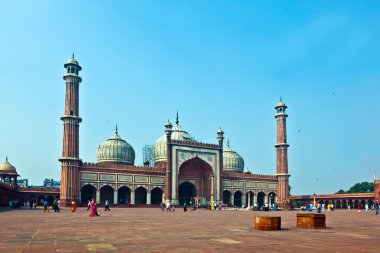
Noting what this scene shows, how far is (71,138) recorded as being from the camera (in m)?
A: 42.8

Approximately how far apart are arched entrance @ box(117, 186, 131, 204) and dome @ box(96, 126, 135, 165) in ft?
15.5

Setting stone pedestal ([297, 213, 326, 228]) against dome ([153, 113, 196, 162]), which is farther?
dome ([153, 113, 196, 162])

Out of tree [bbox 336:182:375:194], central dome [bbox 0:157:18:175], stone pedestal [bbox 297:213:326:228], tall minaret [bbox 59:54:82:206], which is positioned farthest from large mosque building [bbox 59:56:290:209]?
tree [bbox 336:182:375:194]

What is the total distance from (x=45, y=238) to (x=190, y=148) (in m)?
41.4

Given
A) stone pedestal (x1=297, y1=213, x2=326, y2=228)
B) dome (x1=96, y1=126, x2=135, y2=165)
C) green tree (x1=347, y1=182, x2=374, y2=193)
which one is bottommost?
green tree (x1=347, y1=182, x2=374, y2=193)

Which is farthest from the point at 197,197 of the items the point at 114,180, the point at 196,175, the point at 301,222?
the point at 301,222

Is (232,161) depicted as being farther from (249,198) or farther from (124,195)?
(124,195)

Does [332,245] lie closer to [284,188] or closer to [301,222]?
[301,222]

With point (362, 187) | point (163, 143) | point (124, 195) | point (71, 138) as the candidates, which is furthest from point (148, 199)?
point (362, 187)

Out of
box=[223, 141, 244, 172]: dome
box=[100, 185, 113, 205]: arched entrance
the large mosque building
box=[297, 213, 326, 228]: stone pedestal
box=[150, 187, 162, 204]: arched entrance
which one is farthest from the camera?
box=[223, 141, 244, 172]: dome

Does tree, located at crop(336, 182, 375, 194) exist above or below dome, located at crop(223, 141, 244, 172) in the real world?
below

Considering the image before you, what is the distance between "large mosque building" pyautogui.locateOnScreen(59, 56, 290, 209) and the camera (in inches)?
1699

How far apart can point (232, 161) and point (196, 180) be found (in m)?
10.6

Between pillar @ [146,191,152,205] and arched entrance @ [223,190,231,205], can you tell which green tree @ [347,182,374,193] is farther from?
pillar @ [146,191,152,205]
